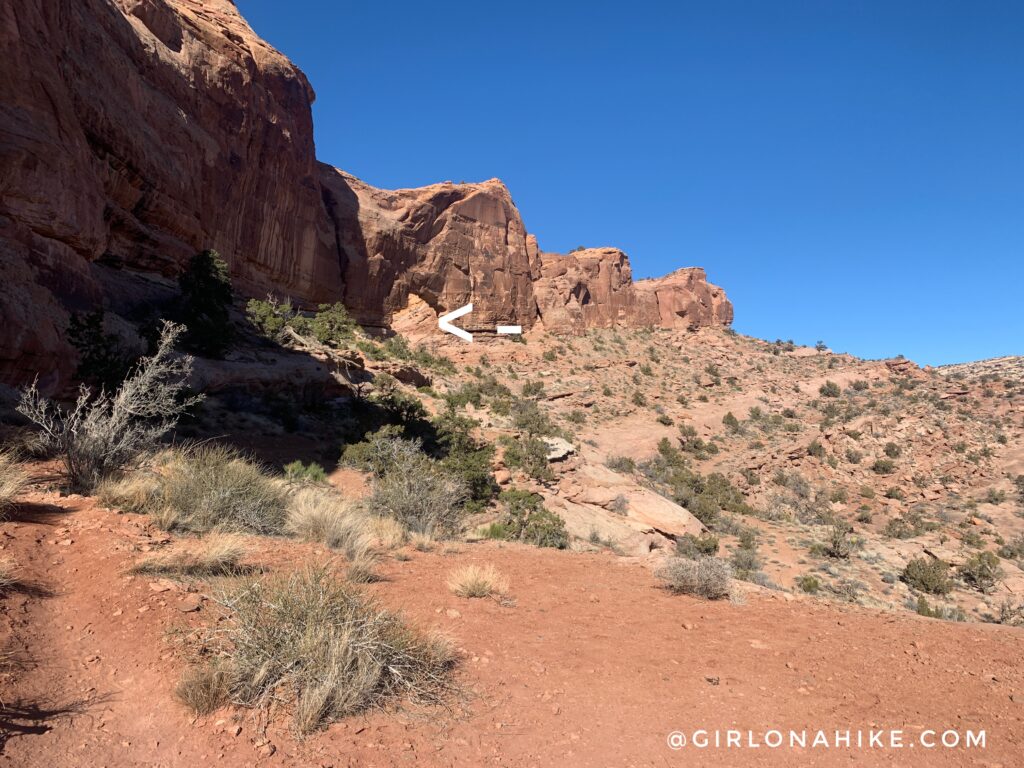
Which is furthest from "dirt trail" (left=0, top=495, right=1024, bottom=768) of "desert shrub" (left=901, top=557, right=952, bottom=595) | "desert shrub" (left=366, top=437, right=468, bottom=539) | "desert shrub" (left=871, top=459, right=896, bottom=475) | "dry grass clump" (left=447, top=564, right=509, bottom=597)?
"desert shrub" (left=871, top=459, right=896, bottom=475)

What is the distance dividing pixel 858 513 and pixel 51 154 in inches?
1101

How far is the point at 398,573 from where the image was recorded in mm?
5914

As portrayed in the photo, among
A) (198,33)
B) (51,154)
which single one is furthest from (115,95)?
(198,33)

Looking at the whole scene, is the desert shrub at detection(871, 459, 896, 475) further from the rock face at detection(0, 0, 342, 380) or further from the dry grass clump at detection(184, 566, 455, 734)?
the rock face at detection(0, 0, 342, 380)

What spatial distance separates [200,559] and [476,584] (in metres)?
2.56

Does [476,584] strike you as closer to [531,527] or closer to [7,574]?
[7,574]

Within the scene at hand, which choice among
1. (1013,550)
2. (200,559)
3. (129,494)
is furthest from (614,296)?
(200,559)

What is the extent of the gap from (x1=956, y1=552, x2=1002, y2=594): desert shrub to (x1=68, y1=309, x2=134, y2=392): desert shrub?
2027cm

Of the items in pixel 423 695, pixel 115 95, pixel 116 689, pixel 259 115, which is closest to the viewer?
pixel 116 689

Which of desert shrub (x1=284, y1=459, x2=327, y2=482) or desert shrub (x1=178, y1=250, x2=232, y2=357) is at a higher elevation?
desert shrub (x1=178, y1=250, x2=232, y2=357)

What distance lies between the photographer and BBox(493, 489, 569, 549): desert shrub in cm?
1070

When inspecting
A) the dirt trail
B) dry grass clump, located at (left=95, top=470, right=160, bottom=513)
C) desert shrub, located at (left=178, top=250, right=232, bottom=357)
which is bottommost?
the dirt trail

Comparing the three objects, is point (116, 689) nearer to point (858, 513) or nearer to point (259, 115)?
point (858, 513)

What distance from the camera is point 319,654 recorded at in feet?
9.70
